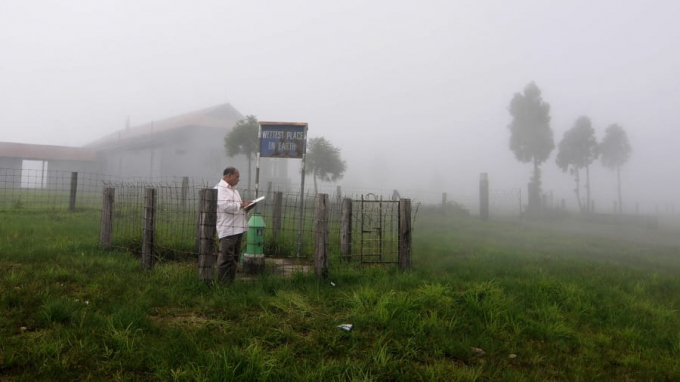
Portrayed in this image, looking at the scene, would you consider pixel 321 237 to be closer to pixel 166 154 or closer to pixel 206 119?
pixel 166 154

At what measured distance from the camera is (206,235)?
16.9 feet

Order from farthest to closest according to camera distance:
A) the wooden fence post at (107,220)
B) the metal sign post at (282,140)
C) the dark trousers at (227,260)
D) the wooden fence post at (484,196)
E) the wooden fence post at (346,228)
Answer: the wooden fence post at (484,196) → the wooden fence post at (346,228) → the metal sign post at (282,140) → the wooden fence post at (107,220) → the dark trousers at (227,260)

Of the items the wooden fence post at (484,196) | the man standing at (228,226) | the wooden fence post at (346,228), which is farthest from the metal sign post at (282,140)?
the wooden fence post at (484,196)

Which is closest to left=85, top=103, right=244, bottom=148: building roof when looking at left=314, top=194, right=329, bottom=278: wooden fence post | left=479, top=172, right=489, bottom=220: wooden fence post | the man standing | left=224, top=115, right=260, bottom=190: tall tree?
left=224, top=115, right=260, bottom=190: tall tree

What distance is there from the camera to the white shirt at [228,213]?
216 inches

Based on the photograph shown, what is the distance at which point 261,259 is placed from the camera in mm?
5969

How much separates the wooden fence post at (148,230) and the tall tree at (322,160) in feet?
72.5

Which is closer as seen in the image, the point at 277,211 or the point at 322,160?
the point at 277,211

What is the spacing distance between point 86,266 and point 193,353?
124 inches

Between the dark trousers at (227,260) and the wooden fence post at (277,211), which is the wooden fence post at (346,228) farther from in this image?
the dark trousers at (227,260)

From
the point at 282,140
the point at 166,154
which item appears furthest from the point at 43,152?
the point at 282,140

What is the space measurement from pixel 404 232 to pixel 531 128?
32.3 meters

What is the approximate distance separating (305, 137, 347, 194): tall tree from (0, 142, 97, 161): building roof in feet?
93.8

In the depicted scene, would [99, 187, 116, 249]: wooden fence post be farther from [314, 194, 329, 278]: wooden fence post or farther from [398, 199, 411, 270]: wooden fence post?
[398, 199, 411, 270]: wooden fence post
